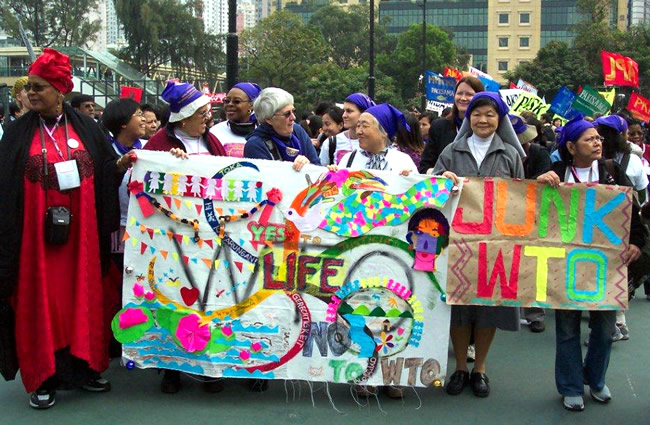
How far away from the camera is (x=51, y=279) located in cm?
472

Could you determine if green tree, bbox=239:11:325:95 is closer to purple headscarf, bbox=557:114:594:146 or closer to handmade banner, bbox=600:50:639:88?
handmade banner, bbox=600:50:639:88

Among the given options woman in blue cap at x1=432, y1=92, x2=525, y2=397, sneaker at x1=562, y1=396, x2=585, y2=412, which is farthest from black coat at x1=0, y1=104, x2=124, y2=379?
sneaker at x1=562, y1=396, x2=585, y2=412

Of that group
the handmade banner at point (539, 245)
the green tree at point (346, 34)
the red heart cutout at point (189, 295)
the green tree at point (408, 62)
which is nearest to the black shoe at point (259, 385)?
the red heart cutout at point (189, 295)

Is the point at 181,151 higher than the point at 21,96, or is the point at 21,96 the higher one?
the point at 21,96

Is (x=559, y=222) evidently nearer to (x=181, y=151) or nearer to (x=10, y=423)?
(x=181, y=151)

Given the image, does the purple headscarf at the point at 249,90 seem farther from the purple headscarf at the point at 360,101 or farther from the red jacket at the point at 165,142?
the red jacket at the point at 165,142

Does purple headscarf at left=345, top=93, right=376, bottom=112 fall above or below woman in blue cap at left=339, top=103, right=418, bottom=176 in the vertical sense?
A: above

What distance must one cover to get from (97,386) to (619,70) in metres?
14.0

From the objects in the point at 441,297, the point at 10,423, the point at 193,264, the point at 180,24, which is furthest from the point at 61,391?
the point at 180,24

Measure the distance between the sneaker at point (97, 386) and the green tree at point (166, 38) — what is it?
177 ft

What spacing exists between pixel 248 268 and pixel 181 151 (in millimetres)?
793

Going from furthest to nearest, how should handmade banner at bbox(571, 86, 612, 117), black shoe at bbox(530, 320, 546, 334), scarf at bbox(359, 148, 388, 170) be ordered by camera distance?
handmade banner at bbox(571, 86, 612, 117), black shoe at bbox(530, 320, 546, 334), scarf at bbox(359, 148, 388, 170)

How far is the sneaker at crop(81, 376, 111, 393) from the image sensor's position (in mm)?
4961

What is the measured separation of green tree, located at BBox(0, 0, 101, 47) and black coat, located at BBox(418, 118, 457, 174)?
193 ft
